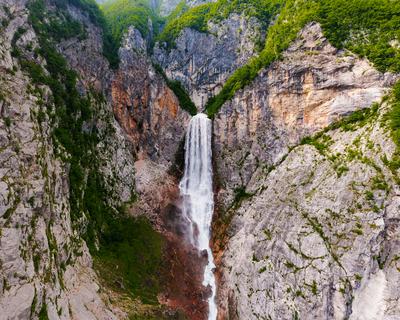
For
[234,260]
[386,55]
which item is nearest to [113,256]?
[234,260]

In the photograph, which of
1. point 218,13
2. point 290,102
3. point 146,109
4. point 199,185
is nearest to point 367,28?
point 290,102

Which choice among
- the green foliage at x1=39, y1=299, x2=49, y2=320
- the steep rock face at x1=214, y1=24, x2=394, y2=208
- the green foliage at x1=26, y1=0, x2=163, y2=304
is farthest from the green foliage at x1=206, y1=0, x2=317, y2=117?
the green foliage at x1=39, y1=299, x2=49, y2=320

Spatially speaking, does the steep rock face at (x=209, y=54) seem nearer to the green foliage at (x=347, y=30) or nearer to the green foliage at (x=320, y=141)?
the green foliage at (x=347, y=30)

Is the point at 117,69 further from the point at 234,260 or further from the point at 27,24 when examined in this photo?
the point at 234,260

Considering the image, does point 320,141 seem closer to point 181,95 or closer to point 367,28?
point 367,28

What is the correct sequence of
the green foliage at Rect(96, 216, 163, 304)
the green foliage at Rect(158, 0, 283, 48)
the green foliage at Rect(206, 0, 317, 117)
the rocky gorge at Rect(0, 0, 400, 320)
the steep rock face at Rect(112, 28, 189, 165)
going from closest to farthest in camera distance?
the rocky gorge at Rect(0, 0, 400, 320) → the green foliage at Rect(96, 216, 163, 304) → the green foliage at Rect(206, 0, 317, 117) → the steep rock face at Rect(112, 28, 189, 165) → the green foliage at Rect(158, 0, 283, 48)

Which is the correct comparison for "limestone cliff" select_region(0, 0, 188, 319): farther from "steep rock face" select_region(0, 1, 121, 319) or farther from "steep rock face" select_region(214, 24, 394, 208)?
"steep rock face" select_region(214, 24, 394, 208)

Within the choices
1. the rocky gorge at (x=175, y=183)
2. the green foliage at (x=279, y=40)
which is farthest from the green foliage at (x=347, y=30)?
the rocky gorge at (x=175, y=183)
